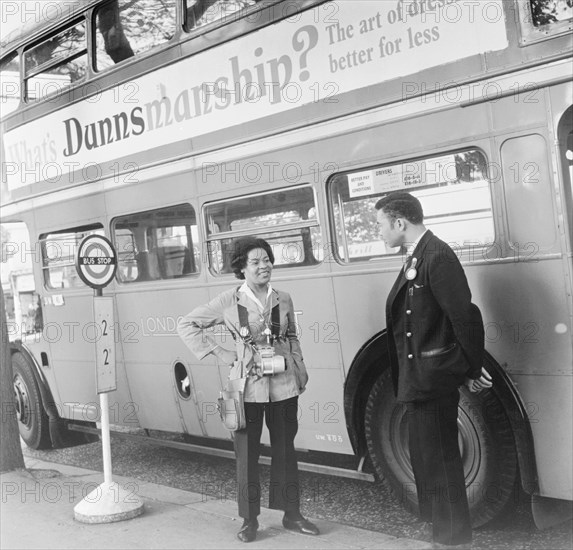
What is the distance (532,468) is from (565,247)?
4.00ft

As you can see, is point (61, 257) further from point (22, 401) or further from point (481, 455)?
point (481, 455)

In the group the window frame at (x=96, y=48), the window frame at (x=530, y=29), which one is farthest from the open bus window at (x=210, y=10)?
the window frame at (x=530, y=29)

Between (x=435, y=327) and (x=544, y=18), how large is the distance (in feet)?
5.60

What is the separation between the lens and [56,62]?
7.92m

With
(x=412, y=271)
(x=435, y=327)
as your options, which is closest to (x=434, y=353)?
(x=435, y=327)

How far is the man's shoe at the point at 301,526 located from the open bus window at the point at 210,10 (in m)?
3.41

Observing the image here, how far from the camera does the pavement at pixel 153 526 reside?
5.12 metres

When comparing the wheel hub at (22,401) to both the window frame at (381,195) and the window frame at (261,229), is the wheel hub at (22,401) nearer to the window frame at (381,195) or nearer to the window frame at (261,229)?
the window frame at (261,229)

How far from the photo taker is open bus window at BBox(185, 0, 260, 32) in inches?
240

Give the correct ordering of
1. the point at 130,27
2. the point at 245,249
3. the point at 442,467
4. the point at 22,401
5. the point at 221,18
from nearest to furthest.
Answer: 1. the point at 442,467
2. the point at 245,249
3. the point at 221,18
4. the point at 130,27
5. the point at 22,401

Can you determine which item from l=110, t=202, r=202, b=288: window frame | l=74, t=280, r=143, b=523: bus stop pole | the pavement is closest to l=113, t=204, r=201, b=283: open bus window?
l=110, t=202, r=202, b=288: window frame

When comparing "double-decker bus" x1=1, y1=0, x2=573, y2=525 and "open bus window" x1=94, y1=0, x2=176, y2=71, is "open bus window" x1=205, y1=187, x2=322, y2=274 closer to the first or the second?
"double-decker bus" x1=1, y1=0, x2=573, y2=525

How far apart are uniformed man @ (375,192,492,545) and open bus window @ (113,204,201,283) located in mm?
2410

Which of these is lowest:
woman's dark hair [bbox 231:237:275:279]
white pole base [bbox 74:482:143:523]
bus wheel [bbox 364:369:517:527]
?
white pole base [bbox 74:482:143:523]
